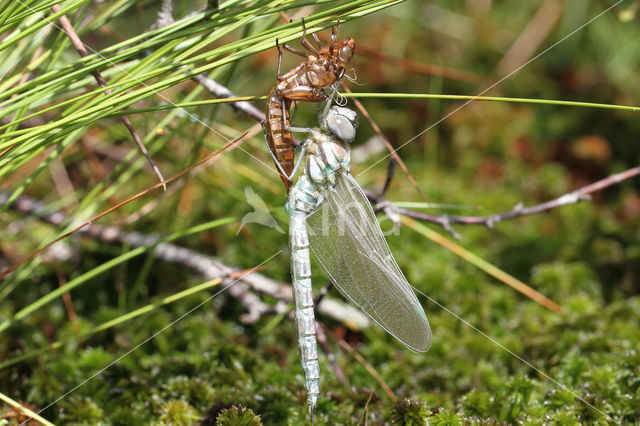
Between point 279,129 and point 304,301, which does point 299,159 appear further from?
point 304,301

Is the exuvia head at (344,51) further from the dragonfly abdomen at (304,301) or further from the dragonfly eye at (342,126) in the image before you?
the dragonfly abdomen at (304,301)

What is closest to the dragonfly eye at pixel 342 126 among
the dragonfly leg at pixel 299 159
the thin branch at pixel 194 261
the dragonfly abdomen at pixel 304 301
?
the dragonfly leg at pixel 299 159

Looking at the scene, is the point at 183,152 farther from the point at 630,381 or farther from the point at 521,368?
the point at 630,381

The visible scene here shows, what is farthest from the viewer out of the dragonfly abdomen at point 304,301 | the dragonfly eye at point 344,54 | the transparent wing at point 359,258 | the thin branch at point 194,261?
the thin branch at point 194,261

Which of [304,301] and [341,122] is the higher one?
[341,122]

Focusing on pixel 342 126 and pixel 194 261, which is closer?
pixel 342 126

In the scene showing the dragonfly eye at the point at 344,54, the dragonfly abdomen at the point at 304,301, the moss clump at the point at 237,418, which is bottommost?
the moss clump at the point at 237,418

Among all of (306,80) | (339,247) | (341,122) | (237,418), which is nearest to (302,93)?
(306,80)
